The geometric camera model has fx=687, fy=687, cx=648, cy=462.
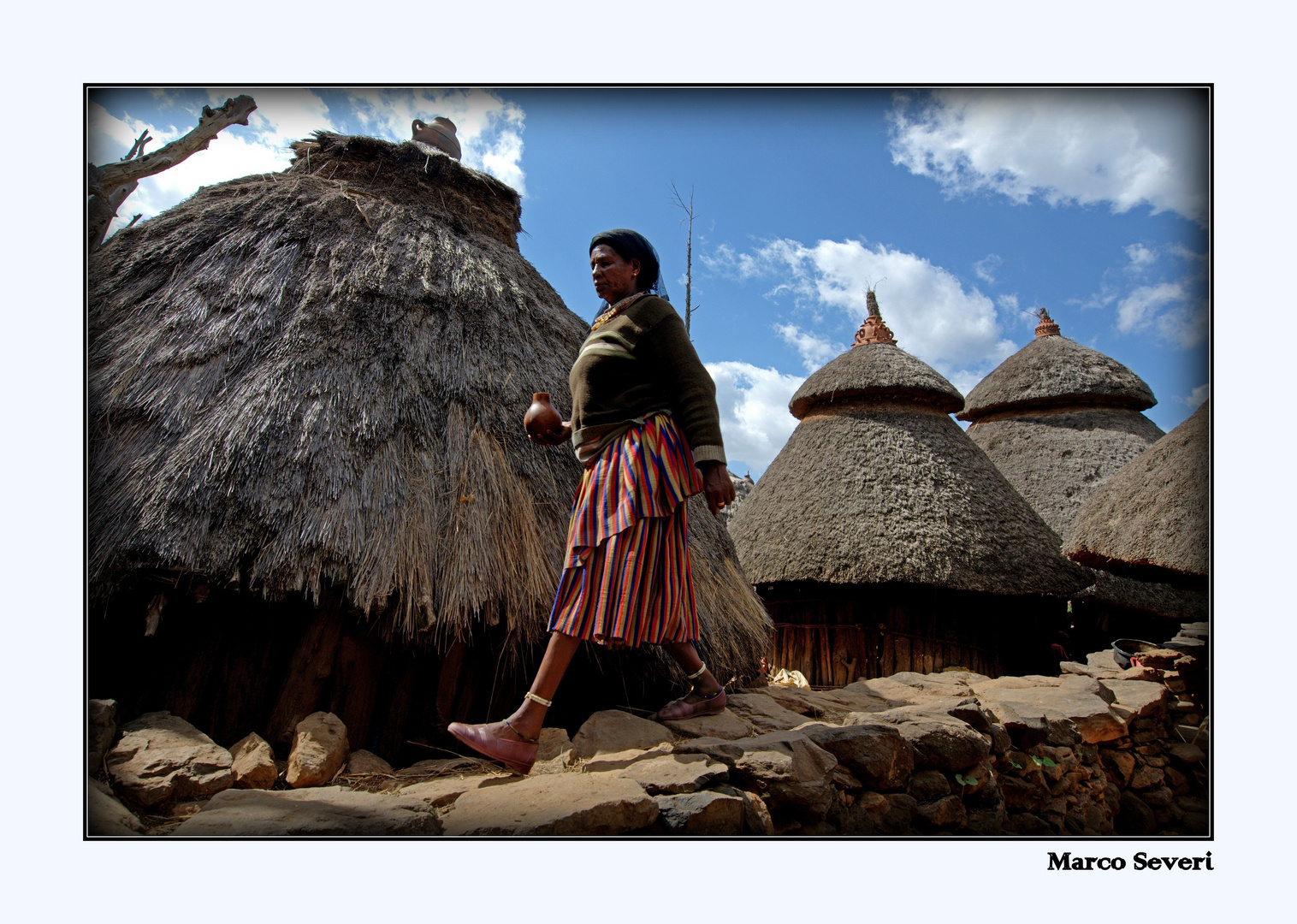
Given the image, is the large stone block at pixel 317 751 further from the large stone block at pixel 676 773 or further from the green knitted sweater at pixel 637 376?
the green knitted sweater at pixel 637 376

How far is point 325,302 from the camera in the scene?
9.62ft

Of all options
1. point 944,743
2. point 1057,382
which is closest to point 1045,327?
point 1057,382

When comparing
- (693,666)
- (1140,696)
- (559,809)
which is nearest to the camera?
(559,809)

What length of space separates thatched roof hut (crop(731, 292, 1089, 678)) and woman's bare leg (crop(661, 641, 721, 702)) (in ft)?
17.1

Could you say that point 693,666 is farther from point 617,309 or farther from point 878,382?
point 878,382

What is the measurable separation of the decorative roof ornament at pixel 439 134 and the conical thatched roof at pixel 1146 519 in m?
4.71

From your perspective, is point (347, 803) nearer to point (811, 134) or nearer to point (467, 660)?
point (467, 660)

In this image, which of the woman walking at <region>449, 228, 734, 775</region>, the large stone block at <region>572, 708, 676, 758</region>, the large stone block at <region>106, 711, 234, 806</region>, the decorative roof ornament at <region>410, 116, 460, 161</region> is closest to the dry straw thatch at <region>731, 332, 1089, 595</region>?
the decorative roof ornament at <region>410, 116, 460, 161</region>

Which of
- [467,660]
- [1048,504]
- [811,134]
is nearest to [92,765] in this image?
[467,660]

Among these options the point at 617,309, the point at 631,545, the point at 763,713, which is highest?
the point at 617,309

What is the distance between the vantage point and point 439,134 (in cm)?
427

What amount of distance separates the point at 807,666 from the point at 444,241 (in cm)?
627

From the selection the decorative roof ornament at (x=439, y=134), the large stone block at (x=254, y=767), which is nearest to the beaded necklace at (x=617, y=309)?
the large stone block at (x=254, y=767)

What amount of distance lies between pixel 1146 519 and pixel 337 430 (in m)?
5.50
